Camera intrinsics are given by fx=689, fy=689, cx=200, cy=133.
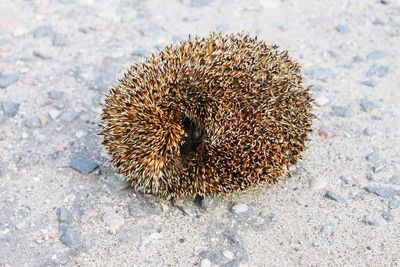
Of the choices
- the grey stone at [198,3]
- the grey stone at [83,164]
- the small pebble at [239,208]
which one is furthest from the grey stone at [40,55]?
the small pebble at [239,208]

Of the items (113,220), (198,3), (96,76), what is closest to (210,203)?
(113,220)

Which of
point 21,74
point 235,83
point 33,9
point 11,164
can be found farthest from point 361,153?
point 33,9

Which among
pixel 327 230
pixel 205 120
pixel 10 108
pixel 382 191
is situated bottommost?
pixel 10 108

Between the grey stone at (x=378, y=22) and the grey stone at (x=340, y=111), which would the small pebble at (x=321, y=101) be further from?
the grey stone at (x=378, y=22)

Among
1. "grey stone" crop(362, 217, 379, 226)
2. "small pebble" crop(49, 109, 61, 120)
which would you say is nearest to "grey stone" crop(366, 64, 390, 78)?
"grey stone" crop(362, 217, 379, 226)

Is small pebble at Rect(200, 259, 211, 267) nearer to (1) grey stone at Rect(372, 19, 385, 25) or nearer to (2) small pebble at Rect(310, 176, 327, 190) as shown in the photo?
(2) small pebble at Rect(310, 176, 327, 190)

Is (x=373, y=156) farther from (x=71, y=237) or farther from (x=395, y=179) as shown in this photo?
(x=71, y=237)
